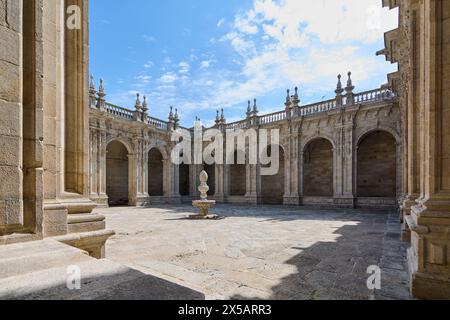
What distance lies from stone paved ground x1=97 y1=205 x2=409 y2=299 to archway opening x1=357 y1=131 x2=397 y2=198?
470 inches

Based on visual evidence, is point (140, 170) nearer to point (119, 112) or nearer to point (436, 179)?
point (119, 112)

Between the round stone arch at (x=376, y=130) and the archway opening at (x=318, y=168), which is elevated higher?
Result: the round stone arch at (x=376, y=130)

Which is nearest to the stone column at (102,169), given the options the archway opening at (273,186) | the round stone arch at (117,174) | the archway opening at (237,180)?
the round stone arch at (117,174)

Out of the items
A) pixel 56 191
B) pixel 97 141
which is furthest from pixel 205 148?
pixel 56 191

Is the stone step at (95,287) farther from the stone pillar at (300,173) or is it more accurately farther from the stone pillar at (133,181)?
the stone pillar at (133,181)

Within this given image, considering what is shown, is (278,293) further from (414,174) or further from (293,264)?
(414,174)

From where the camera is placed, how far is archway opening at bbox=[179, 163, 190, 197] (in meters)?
26.6

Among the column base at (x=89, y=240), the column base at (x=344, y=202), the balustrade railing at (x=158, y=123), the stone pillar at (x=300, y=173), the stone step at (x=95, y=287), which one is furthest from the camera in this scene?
the balustrade railing at (x=158, y=123)

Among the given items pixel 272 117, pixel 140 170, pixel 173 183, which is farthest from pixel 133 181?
pixel 272 117

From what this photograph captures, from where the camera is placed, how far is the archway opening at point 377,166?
1766 cm

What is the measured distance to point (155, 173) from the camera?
2456cm

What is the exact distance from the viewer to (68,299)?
156 cm

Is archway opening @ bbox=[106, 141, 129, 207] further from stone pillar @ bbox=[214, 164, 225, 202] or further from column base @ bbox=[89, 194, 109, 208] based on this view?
stone pillar @ bbox=[214, 164, 225, 202]

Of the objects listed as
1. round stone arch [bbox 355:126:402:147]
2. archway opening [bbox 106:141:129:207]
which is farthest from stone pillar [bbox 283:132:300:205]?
archway opening [bbox 106:141:129:207]
